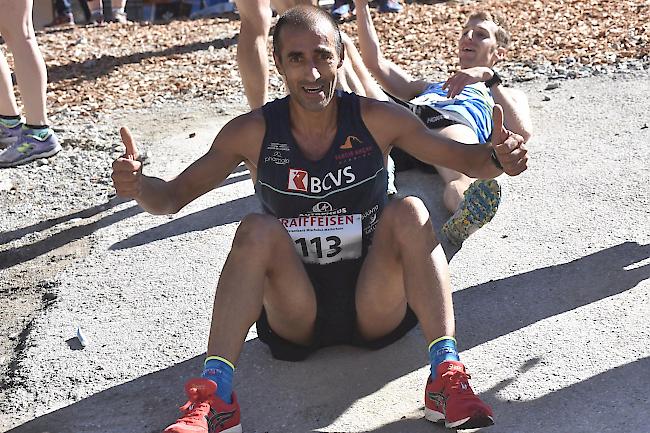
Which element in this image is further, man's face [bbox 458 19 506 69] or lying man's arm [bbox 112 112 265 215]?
man's face [bbox 458 19 506 69]

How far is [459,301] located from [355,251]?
2.44 ft

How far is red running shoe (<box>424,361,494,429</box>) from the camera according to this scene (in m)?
2.97

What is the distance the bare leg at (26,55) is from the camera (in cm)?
582

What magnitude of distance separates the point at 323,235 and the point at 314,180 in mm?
191

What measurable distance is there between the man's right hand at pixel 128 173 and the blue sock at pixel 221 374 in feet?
1.97

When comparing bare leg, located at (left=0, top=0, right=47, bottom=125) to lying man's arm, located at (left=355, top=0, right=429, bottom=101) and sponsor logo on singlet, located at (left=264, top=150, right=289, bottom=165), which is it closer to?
lying man's arm, located at (left=355, top=0, right=429, bottom=101)

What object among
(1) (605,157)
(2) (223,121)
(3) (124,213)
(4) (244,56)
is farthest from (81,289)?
(1) (605,157)

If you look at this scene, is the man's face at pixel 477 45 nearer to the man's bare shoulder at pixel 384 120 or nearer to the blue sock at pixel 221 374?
the man's bare shoulder at pixel 384 120

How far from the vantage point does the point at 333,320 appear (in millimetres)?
3547

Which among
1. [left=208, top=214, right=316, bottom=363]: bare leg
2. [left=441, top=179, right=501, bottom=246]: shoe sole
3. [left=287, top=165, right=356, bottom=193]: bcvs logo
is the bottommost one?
[left=441, top=179, right=501, bottom=246]: shoe sole

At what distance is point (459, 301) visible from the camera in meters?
4.07

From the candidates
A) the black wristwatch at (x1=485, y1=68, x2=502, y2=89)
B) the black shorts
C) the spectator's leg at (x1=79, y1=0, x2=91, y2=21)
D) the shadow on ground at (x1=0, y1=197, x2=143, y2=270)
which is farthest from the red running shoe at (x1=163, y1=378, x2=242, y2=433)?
the spectator's leg at (x1=79, y1=0, x2=91, y2=21)

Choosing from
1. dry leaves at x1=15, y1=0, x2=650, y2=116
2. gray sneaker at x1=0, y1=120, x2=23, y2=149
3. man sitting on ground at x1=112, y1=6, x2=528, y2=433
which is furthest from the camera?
dry leaves at x1=15, y1=0, x2=650, y2=116

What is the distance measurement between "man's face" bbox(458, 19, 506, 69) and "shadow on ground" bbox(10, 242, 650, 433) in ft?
5.29
